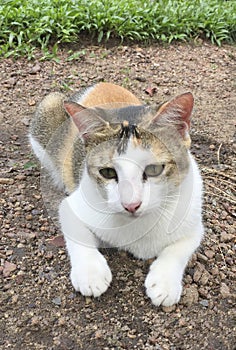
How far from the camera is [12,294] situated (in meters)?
2.78

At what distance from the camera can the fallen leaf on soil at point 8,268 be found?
291cm

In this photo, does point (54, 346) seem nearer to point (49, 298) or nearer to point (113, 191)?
point (49, 298)

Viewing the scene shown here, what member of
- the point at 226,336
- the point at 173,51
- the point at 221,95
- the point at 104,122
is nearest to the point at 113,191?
the point at 104,122

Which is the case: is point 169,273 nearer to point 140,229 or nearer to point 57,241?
point 140,229

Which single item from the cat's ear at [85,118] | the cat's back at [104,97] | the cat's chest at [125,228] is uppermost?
the cat's ear at [85,118]

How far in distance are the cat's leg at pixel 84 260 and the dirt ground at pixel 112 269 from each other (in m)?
0.09

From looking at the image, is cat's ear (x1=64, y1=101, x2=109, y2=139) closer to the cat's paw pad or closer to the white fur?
the white fur

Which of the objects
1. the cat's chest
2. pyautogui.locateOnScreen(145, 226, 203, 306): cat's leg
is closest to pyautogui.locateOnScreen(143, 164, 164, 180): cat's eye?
the cat's chest

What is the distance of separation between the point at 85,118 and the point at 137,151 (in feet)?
1.08

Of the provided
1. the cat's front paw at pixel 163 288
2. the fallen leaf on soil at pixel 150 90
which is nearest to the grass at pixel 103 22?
the fallen leaf on soil at pixel 150 90

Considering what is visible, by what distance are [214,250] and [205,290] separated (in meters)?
0.35

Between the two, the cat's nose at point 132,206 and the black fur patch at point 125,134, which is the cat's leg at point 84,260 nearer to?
the cat's nose at point 132,206

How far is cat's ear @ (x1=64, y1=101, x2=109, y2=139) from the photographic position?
2576mm

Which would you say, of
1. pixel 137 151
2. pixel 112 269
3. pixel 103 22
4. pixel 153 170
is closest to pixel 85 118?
pixel 137 151
